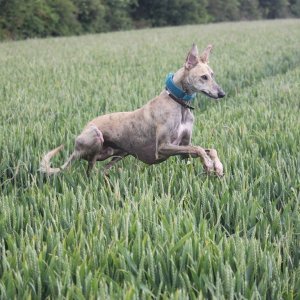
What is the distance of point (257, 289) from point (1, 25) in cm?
2958

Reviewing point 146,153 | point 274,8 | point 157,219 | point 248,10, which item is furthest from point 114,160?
point 274,8

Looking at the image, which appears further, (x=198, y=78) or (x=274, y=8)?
(x=274, y=8)

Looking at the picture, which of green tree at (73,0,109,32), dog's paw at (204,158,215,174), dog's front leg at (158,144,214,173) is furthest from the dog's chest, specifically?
green tree at (73,0,109,32)

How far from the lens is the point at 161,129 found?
4.30 m

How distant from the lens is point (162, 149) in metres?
4.29

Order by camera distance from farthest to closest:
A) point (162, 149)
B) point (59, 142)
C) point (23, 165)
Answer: point (59, 142)
point (23, 165)
point (162, 149)

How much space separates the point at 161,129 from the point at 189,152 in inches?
11.4

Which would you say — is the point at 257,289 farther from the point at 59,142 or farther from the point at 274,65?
the point at 274,65

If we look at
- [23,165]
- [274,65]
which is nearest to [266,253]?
[23,165]

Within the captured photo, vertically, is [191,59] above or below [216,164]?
above

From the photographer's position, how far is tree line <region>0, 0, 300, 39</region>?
3041 centimetres

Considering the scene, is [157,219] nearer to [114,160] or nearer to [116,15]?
[114,160]

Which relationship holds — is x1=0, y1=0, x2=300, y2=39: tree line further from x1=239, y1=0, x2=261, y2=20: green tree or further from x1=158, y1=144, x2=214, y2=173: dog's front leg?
x1=158, y1=144, x2=214, y2=173: dog's front leg

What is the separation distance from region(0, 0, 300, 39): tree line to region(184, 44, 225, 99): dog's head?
2625 cm
